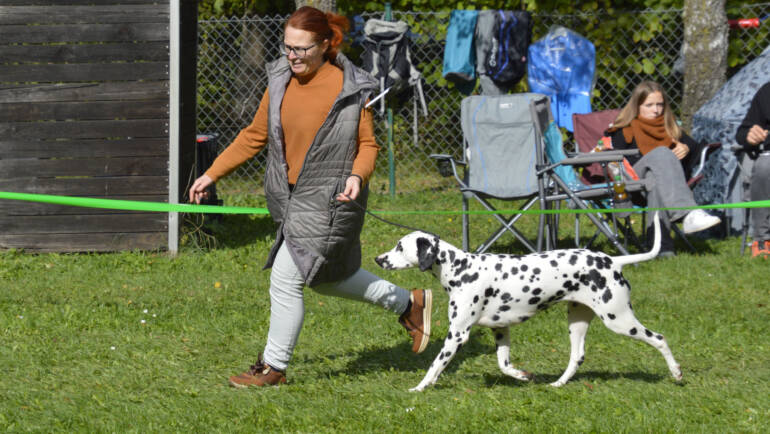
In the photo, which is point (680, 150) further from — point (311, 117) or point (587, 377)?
point (311, 117)

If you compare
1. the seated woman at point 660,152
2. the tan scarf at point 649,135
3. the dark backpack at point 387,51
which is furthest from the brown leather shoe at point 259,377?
the dark backpack at point 387,51

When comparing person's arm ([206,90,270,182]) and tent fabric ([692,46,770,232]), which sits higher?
person's arm ([206,90,270,182])

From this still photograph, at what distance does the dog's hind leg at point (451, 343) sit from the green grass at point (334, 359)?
0.08 m

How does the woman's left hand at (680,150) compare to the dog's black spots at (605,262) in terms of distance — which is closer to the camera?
the dog's black spots at (605,262)

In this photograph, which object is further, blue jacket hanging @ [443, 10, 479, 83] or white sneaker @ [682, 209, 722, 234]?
blue jacket hanging @ [443, 10, 479, 83]

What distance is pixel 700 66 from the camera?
31.6ft

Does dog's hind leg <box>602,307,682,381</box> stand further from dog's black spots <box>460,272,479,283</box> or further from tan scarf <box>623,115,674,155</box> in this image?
tan scarf <box>623,115,674,155</box>

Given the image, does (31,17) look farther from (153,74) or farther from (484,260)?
(484,260)

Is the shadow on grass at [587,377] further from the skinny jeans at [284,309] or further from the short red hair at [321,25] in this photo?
the short red hair at [321,25]

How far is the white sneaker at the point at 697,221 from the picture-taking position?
7.11m

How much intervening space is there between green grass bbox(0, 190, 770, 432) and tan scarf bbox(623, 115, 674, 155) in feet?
3.28

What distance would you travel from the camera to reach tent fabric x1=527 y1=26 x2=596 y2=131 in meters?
9.77

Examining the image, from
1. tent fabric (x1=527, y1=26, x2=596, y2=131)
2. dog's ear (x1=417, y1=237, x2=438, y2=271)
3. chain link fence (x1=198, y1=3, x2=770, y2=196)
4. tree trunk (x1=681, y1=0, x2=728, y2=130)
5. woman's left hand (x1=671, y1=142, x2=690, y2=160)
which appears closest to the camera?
dog's ear (x1=417, y1=237, x2=438, y2=271)

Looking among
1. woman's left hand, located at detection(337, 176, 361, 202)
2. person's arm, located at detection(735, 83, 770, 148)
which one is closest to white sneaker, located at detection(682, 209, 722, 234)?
person's arm, located at detection(735, 83, 770, 148)
